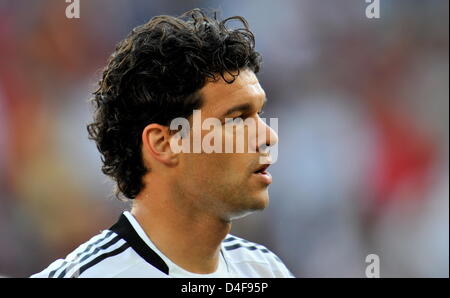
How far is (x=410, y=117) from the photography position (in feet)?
18.1

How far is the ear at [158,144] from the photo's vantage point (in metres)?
2.24

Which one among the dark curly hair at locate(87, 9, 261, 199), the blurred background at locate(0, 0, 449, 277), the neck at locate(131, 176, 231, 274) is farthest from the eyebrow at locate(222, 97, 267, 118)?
the blurred background at locate(0, 0, 449, 277)

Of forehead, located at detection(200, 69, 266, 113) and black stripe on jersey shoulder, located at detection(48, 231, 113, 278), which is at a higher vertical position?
forehead, located at detection(200, 69, 266, 113)

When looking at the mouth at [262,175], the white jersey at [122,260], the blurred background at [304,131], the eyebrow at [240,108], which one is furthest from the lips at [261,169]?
the blurred background at [304,131]

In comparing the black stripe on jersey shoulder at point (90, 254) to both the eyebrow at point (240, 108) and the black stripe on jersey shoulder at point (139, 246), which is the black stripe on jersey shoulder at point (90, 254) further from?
the eyebrow at point (240, 108)

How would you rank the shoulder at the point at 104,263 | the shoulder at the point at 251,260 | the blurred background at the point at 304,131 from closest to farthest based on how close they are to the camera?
the shoulder at the point at 104,263, the shoulder at the point at 251,260, the blurred background at the point at 304,131

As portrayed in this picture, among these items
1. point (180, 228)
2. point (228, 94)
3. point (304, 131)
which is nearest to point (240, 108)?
point (228, 94)

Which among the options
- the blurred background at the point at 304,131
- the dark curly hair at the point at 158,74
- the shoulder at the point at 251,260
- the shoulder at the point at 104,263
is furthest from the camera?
the blurred background at the point at 304,131

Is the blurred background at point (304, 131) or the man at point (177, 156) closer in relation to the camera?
the man at point (177, 156)

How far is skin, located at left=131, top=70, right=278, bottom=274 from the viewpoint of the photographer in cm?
219

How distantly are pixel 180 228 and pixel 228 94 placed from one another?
0.52 m

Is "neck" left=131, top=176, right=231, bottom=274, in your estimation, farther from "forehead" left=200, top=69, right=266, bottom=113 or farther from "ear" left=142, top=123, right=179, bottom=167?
"forehead" left=200, top=69, right=266, bottom=113
